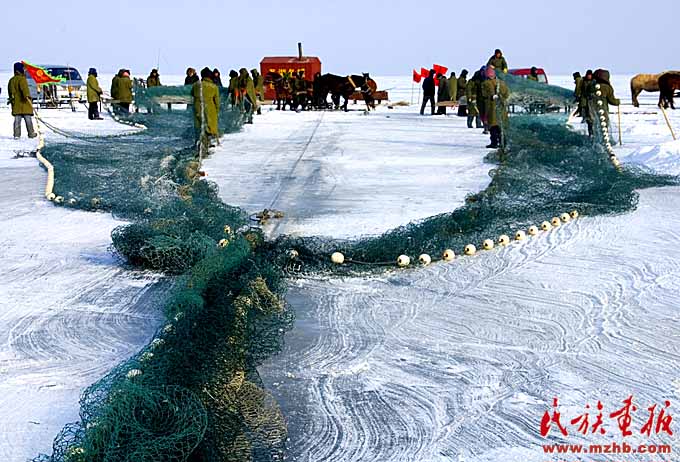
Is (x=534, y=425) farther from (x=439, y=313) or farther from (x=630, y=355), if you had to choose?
(x=439, y=313)

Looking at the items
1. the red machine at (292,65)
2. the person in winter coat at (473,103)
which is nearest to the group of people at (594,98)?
the person in winter coat at (473,103)

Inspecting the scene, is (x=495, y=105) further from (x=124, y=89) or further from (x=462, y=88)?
(x=462, y=88)

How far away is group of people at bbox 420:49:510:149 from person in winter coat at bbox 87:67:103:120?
953 cm

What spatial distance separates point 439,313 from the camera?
489cm

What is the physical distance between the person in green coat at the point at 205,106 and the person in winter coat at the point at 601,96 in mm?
5776

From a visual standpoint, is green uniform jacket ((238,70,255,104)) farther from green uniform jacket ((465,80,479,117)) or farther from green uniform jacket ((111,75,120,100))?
green uniform jacket ((465,80,479,117))

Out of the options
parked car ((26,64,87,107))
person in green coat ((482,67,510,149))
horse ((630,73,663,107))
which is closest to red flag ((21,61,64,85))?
parked car ((26,64,87,107))

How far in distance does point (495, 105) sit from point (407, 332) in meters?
8.82

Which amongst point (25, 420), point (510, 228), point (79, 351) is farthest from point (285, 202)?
point (25, 420)

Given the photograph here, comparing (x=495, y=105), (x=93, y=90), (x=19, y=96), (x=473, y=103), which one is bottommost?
(x=495, y=105)

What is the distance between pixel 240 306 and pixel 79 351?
0.86 m

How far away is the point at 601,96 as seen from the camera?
12555mm

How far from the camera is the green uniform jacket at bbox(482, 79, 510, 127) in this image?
40.8ft

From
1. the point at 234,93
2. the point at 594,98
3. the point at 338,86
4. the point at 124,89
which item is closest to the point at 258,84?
the point at 338,86
